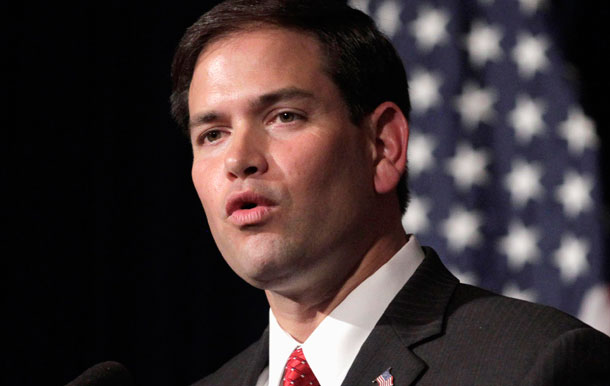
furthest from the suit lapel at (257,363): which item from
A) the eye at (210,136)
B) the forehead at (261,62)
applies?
the forehead at (261,62)

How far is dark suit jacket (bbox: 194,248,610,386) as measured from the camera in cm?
163

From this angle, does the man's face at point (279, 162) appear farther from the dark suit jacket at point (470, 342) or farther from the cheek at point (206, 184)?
the dark suit jacket at point (470, 342)

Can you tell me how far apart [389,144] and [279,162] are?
0.36 meters

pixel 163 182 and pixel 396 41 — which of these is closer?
pixel 396 41

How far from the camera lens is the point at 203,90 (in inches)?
84.3

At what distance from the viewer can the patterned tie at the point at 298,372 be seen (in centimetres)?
206

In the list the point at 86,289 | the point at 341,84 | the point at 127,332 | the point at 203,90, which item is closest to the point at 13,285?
the point at 86,289

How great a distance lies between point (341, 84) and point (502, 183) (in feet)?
5.09

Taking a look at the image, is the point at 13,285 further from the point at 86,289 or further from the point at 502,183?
the point at 502,183

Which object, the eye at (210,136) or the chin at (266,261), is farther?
the eye at (210,136)

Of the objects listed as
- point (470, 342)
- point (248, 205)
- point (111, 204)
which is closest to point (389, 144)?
point (248, 205)

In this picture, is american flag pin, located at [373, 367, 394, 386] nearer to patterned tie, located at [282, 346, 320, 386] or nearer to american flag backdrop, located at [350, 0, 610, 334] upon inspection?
patterned tie, located at [282, 346, 320, 386]

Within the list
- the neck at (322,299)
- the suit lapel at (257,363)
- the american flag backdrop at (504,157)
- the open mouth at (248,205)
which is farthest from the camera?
the american flag backdrop at (504,157)

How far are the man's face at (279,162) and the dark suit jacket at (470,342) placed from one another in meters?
0.19
